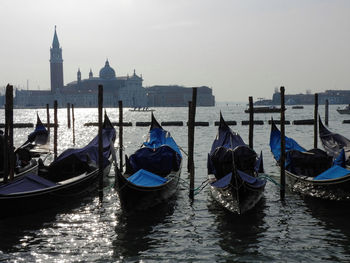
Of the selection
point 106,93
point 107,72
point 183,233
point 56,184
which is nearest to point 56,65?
point 107,72

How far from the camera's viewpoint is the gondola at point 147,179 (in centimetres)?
1097

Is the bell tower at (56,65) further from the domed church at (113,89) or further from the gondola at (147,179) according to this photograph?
the gondola at (147,179)

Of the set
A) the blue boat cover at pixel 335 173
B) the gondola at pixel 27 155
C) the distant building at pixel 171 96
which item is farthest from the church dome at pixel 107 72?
the blue boat cover at pixel 335 173

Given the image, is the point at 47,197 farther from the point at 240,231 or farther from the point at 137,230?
the point at 240,231

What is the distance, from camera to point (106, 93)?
17362 cm

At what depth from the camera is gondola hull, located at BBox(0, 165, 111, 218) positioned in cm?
1057

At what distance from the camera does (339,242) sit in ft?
30.1

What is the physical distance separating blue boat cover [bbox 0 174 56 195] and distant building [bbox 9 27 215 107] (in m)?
158

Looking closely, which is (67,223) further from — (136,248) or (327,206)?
(327,206)

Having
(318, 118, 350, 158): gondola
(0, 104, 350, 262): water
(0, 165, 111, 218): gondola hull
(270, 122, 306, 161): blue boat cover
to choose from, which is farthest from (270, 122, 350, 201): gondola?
(0, 165, 111, 218): gondola hull

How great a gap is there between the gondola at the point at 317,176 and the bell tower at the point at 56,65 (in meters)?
171

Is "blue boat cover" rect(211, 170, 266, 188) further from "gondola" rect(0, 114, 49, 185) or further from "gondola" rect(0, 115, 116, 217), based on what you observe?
"gondola" rect(0, 114, 49, 185)

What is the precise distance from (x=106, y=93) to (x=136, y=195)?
16488 centimetres

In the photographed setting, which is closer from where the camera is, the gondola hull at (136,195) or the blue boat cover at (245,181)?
the gondola hull at (136,195)
